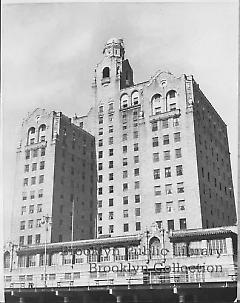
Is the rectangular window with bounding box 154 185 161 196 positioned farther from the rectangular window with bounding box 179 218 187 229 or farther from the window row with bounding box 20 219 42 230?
the window row with bounding box 20 219 42 230

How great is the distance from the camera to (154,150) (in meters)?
7.32

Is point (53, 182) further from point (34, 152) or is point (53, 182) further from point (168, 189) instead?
point (168, 189)

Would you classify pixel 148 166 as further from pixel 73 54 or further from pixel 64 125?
pixel 73 54

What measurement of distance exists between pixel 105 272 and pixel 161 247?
0.95m

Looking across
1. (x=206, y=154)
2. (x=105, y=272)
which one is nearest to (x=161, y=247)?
(x=105, y=272)

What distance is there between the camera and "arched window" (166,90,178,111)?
7340 mm

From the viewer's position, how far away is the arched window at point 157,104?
736cm

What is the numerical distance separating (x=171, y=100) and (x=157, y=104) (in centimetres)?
23

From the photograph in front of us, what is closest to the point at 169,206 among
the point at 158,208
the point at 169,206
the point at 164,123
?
the point at 169,206

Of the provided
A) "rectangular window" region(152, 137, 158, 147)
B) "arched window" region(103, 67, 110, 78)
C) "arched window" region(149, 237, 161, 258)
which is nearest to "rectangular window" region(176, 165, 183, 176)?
"rectangular window" region(152, 137, 158, 147)

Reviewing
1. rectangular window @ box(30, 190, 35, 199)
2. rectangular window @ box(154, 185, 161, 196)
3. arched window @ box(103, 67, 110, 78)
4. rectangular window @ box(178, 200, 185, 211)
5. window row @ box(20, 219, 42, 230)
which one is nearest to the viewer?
rectangular window @ box(178, 200, 185, 211)

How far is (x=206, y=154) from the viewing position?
7.01m

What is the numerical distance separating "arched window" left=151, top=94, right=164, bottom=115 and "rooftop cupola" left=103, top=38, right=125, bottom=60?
844 millimetres

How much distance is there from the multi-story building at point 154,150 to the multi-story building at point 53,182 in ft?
0.65
